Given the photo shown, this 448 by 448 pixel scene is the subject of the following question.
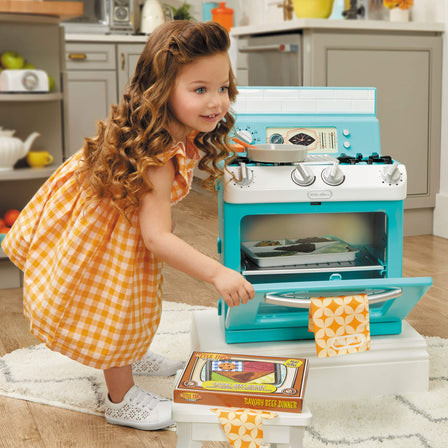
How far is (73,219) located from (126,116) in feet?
0.84

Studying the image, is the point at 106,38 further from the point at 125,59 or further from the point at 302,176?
the point at 302,176

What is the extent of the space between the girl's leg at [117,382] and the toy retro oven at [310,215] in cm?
26

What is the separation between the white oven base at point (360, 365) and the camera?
1.52m

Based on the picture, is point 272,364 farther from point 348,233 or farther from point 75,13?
point 75,13

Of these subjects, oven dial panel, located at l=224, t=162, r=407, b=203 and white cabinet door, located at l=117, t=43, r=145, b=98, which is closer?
oven dial panel, located at l=224, t=162, r=407, b=203

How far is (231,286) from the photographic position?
1.26 meters

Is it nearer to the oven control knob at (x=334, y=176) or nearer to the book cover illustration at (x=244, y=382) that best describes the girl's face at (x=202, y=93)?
the oven control knob at (x=334, y=176)

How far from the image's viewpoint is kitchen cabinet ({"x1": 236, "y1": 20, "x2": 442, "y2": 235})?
303 centimetres

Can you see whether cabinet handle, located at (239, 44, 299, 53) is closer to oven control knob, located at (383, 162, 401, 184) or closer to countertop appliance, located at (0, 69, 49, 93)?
countertop appliance, located at (0, 69, 49, 93)

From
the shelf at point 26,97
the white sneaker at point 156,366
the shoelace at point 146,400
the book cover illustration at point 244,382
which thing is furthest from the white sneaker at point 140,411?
the shelf at point 26,97

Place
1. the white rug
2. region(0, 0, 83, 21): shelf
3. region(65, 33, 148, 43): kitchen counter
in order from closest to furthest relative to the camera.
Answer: the white rug → region(0, 0, 83, 21): shelf → region(65, 33, 148, 43): kitchen counter

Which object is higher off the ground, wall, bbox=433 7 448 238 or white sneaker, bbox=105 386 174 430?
wall, bbox=433 7 448 238

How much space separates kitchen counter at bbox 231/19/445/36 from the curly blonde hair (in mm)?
1732

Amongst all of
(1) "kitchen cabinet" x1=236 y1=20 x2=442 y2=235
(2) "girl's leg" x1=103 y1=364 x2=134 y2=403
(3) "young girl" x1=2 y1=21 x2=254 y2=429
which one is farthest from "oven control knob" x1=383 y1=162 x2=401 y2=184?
(1) "kitchen cabinet" x1=236 y1=20 x2=442 y2=235
